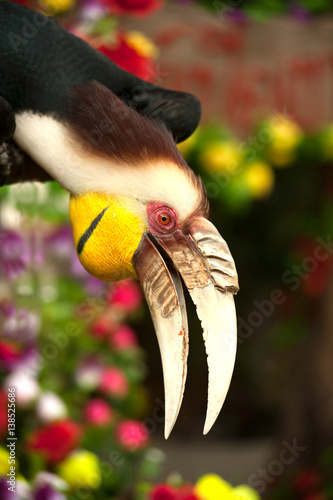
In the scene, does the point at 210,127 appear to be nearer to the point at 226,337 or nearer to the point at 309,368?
the point at 309,368

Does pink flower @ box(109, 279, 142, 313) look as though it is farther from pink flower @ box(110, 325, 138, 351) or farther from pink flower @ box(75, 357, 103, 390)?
pink flower @ box(75, 357, 103, 390)

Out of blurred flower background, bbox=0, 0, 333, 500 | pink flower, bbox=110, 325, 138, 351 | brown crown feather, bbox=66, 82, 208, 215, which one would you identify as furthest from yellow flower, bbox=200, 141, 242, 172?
brown crown feather, bbox=66, 82, 208, 215

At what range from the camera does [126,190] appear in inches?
35.8

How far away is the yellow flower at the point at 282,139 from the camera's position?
94.8 inches

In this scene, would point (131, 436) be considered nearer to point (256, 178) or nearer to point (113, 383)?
point (113, 383)

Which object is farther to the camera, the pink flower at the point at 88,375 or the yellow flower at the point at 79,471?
the pink flower at the point at 88,375

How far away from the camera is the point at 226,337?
2.83 feet

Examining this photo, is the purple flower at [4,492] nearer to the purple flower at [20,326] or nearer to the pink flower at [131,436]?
the purple flower at [20,326]

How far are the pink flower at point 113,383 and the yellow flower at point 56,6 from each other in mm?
983

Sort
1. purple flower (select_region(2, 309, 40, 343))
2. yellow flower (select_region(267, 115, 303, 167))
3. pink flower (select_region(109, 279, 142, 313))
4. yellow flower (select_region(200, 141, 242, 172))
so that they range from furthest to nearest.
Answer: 1. yellow flower (select_region(267, 115, 303, 167))
2. yellow flower (select_region(200, 141, 242, 172))
3. pink flower (select_region(109, 279, 142, 313))
4. purple flower (select_region(2, 309, 40, 343))

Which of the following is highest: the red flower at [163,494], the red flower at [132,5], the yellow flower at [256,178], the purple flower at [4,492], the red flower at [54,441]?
the red flower at [132,5]

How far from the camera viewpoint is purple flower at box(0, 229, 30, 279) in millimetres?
1675

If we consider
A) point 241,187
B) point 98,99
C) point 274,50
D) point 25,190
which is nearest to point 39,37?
point 98,99

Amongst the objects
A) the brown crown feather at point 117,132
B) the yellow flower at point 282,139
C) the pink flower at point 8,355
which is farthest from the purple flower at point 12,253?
the yellow flower at point 282,139
